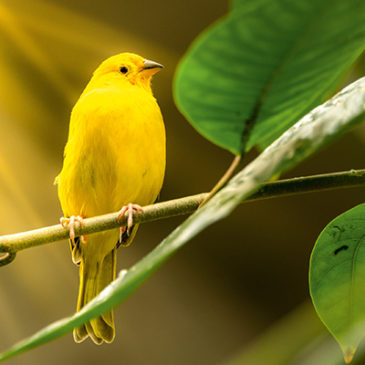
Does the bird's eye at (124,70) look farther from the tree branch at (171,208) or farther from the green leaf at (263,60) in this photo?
the green leaf at (263,60)

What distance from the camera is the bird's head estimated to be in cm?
129

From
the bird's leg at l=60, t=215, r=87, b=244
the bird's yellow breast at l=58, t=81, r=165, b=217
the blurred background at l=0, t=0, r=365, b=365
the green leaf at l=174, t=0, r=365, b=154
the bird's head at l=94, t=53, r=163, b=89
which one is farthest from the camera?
the blurred background at l=0, t=0, r=365, b=365

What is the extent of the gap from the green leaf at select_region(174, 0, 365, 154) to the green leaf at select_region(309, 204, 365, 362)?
166 mm

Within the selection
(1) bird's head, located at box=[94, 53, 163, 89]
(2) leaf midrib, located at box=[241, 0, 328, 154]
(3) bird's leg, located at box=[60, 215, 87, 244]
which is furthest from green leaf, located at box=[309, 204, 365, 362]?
(1) bird's head, located at box=[94, 53, 163, 89]

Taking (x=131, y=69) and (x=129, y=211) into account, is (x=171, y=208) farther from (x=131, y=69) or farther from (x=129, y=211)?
(x=131, y=69)

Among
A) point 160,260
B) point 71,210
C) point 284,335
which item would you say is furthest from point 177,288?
point 160,260

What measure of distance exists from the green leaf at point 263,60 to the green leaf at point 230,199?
0.10 feet

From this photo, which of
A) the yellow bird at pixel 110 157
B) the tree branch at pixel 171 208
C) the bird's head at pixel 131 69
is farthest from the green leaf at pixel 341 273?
the bird's head at pixel 131 69

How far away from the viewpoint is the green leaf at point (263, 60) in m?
0.27

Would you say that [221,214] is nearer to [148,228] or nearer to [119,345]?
[148,228]

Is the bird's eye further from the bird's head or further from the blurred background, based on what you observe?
the blurred background

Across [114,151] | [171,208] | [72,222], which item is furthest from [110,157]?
[171,208]

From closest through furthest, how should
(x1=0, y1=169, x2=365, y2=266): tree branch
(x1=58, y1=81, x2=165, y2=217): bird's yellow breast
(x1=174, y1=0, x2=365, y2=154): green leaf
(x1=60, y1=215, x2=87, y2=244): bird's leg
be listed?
(x1=174, y1=0, x2=365, y2=154): green leaf < (x1=0, y1=169, x2=365, y2=266): tree branch < (x1=60, y1=215, x2=87, y2=244): bird's leg < (x1=58, y1=81, x2=165, y2=217): bird's yellow breast

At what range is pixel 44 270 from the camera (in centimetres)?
267
